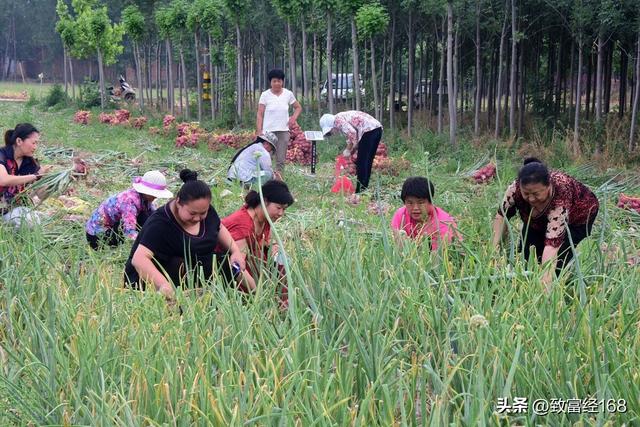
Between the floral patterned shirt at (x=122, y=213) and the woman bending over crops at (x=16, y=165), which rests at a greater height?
the woman bending over crops at (x=16, y=165)

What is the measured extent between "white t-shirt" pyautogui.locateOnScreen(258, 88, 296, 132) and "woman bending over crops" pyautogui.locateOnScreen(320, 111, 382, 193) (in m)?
0.98

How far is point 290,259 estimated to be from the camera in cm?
335

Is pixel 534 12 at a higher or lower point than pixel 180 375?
higher

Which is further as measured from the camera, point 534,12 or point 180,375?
point 534,12

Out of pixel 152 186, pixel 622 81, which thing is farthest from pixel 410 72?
pixel 152 186

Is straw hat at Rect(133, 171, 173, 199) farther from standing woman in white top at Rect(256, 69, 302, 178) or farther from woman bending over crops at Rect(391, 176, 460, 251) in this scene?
standing woman in white top at Rect(256, 69, 302, 178)

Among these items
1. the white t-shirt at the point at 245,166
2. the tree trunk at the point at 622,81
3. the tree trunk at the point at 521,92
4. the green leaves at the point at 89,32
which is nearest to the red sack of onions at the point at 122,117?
the green leaves at the point at 89,32

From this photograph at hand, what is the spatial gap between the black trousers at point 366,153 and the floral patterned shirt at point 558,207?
4404 mm

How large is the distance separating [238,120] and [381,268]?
51.2 ft

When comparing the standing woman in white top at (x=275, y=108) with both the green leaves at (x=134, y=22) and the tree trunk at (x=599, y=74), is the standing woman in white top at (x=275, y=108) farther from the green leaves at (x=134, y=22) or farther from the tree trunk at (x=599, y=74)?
the green leaves at (x=134, y=22)

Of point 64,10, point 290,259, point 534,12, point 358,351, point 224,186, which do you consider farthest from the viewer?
point 64,10

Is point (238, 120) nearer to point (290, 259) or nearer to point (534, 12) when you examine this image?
point (534, 12)

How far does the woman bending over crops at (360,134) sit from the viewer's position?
854 cm

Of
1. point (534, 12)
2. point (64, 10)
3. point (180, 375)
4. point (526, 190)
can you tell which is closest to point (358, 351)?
point (180, 375)
